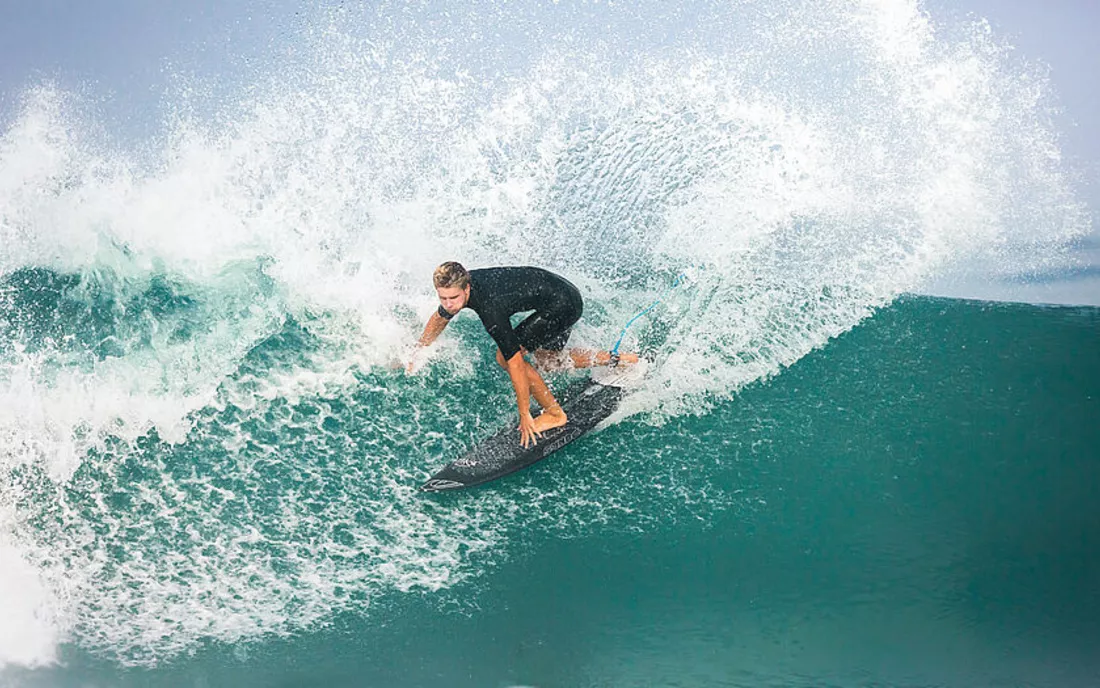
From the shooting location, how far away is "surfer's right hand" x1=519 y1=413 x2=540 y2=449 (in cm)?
412

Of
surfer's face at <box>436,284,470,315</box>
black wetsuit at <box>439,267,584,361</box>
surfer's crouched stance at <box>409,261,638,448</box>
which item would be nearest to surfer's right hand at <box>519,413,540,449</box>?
surfer's crouched stance at <box>409,261,638,448</box>

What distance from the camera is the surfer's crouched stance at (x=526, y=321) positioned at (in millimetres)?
3914

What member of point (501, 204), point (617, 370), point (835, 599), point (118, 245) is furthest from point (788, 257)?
point (118, 245)

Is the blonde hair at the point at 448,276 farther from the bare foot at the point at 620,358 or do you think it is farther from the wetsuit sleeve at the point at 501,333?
the bare foot at the point at 620,358

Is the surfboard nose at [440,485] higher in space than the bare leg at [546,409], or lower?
lower

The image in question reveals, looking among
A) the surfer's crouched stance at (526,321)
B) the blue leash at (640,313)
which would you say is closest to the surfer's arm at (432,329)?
the surfer's crouched stance at (526,321)

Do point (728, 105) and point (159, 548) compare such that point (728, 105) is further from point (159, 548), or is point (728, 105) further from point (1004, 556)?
point (159, 548)

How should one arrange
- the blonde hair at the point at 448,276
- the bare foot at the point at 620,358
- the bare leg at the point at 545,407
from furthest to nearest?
the bare foot at the point at 620,358
the bare leg at the point at 545,407
the blonde hair at the point at 448,276

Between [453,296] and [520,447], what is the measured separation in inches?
39.0

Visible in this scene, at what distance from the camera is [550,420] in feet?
14.3

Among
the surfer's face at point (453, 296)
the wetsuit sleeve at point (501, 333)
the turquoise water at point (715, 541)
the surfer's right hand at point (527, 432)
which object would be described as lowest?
the turquoise water at point (715, 541)

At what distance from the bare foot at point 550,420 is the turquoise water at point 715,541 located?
19 cm

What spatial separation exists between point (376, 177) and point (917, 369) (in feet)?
13.5

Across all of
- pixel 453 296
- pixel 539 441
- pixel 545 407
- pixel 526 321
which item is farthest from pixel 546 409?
pixel 453 296
